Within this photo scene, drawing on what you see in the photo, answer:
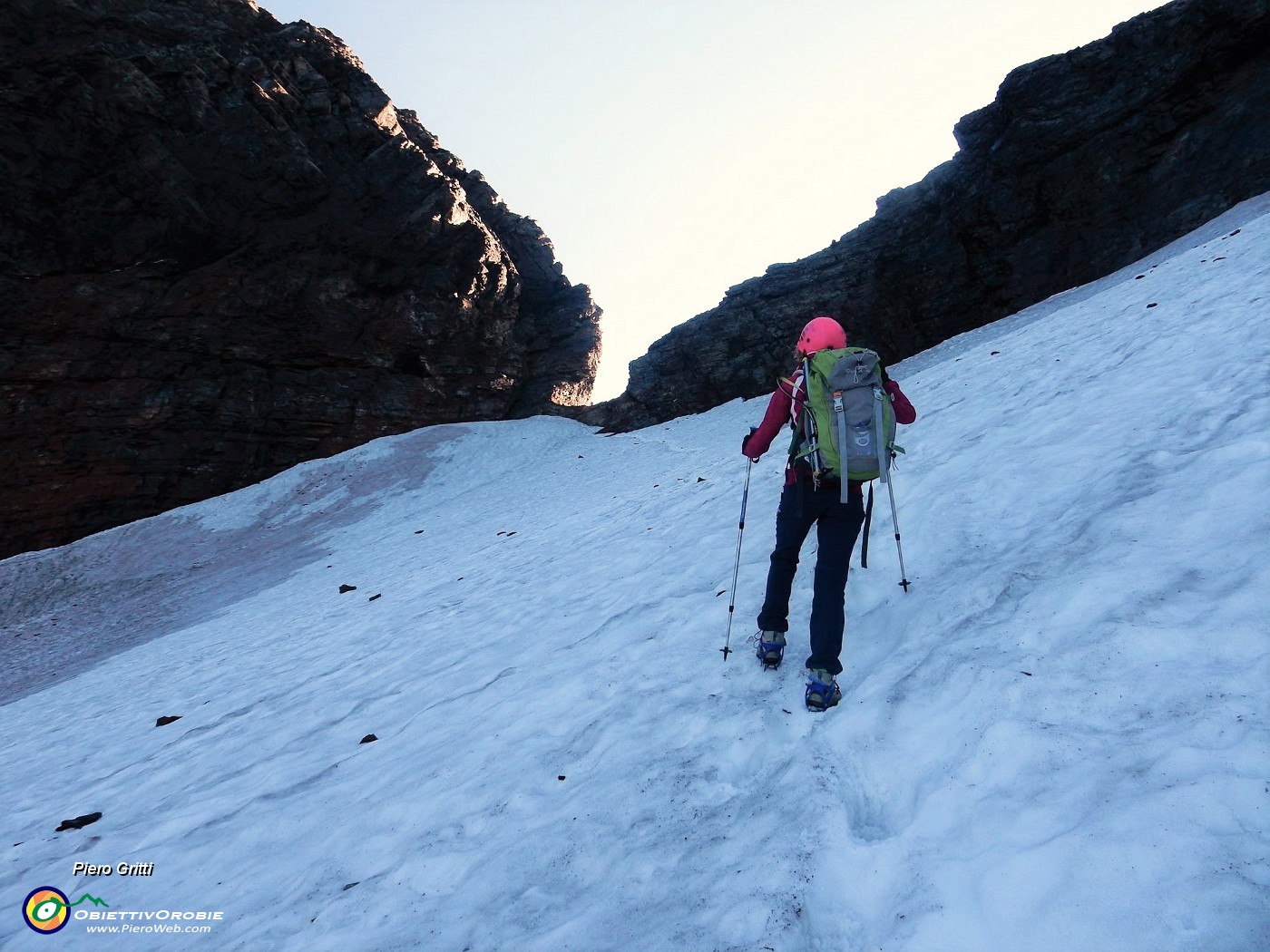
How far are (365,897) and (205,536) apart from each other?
22556mm

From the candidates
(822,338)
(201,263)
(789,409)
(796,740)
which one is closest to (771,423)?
(789,409)

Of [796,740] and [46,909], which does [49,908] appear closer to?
[46,909]

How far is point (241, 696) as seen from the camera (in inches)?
324

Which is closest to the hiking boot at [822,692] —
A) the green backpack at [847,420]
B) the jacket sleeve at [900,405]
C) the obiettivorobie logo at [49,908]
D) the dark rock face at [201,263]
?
the green backpack at [847,420]

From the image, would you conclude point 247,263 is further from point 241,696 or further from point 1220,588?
point 1220,588

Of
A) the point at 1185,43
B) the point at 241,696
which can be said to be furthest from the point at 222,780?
the point at 1185,43

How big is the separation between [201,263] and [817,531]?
35568mm

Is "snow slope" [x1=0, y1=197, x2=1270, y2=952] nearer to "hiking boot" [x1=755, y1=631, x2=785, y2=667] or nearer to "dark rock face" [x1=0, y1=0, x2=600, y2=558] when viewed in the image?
"hiking boot" [x1=755, y1=631, x2=785, y2=667]

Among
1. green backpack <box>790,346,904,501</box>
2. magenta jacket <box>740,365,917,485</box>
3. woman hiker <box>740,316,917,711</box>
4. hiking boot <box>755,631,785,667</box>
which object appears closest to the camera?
woman hiker <box>740,316,917,711</box>

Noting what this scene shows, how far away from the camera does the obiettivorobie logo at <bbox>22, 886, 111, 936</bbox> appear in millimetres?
4164

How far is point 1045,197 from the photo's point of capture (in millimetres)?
23859

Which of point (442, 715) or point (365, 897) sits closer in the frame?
point (365, 897)

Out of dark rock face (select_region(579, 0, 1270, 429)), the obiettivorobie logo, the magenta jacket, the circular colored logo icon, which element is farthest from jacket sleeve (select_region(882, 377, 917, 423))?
dark rock face (select_region(579, 0, 1270, 429))

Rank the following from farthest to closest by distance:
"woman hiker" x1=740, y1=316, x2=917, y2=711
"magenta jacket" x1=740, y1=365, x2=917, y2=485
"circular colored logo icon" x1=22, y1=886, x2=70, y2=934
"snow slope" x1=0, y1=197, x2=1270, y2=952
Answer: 1. "magenta jacket" x1=740, y1=365, x2=917, y2=485
2. "woman hiker" x1=740, y1=316, x2=917, y2=711
3. "circular colored logo icon" x1=22, y1=886, x2=70, y2=934
4. "snow slope" x1=0, y1=197, x2=1270, y2=952
